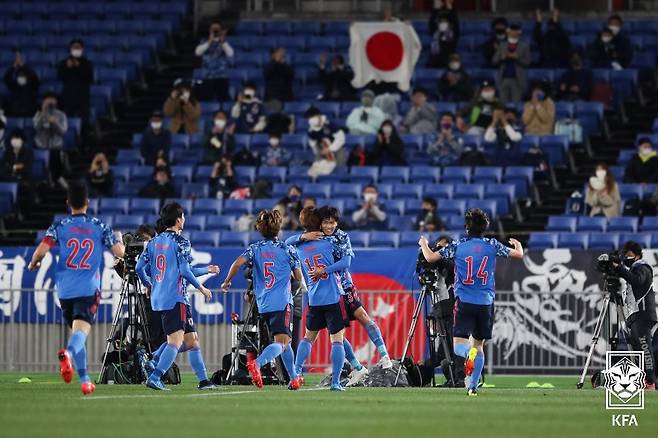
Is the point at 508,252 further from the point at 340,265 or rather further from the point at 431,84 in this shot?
the point at 431,84

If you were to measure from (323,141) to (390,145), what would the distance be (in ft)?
4.31

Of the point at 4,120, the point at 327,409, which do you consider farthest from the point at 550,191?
the point at 327,409

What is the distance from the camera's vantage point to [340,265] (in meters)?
19.3

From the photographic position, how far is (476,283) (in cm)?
1916

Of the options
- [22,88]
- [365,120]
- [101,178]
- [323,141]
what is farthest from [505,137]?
[22,88]

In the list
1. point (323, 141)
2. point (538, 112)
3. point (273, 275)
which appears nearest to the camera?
point (273, 275)

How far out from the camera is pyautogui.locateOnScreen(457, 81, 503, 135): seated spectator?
32188mm

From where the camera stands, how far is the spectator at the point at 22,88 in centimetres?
3466

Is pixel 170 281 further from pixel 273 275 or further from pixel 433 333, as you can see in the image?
pixel 433 333

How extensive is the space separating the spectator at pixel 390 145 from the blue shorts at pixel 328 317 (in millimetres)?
12281

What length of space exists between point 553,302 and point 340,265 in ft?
25.4

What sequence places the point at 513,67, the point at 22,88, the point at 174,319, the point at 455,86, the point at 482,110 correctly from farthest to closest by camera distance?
the point at 22,88 < the point at 455,86 < the point at 513,67 < the point at 482,110 < the point at 174,319

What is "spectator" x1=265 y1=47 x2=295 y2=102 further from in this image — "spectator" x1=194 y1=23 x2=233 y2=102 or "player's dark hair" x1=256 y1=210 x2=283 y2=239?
"player's dark hair" x1=256 y1=210 x2=283 y2=239

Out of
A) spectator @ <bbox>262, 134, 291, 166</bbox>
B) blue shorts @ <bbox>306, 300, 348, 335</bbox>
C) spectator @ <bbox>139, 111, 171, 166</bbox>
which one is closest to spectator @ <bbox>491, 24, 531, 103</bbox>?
spectator @ <bbox>262, 134, 291, 166</bbox>
